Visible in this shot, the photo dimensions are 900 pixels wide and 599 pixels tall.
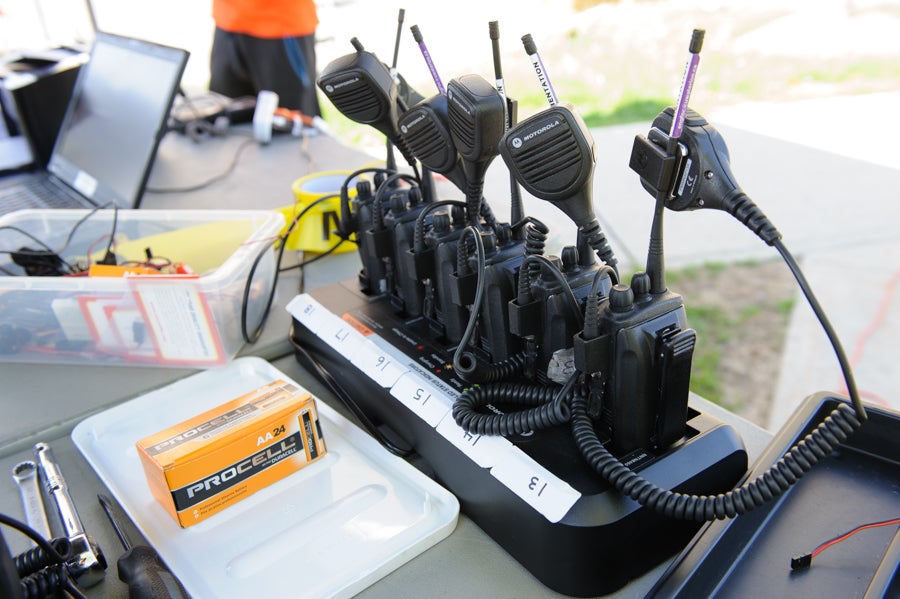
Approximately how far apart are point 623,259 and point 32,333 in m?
2.26

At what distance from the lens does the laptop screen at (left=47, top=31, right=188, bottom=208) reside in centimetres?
141

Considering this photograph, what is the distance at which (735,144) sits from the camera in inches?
150

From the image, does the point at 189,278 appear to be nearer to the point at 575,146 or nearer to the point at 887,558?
the point at 575,146

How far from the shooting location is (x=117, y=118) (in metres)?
1.51

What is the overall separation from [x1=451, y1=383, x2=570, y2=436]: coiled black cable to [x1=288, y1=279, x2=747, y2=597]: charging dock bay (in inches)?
0.5

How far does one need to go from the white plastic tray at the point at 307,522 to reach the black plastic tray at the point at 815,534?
237mm

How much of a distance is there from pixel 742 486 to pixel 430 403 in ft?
1.00

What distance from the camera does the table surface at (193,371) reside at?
0.67 m

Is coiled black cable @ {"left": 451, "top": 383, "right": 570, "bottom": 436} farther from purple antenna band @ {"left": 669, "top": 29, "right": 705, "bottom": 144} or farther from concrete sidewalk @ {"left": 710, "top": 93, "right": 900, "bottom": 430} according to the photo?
concrete sidewalk @ {"left": 710, "top": 93, "right": 900, "bottom": 430}

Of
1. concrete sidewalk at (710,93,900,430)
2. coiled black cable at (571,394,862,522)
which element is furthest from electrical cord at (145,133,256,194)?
concrete sidewalk at (710,93,900,430)

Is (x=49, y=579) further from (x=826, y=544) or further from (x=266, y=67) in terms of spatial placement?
(x=266, y=67)

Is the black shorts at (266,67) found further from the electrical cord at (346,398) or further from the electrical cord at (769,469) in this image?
the electrical cord at (769,469)

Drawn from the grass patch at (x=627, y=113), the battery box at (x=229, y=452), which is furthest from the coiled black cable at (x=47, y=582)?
the grass patch at (x=627, y=113)

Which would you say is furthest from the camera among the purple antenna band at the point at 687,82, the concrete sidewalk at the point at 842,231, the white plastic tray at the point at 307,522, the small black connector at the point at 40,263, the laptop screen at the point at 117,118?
the concrete sidewalk at the point at 842,231
